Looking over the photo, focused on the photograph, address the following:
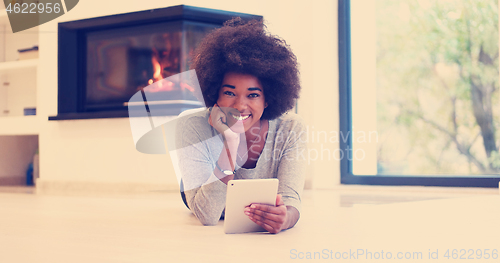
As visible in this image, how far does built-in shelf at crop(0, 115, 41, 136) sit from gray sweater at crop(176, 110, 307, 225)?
100 inches

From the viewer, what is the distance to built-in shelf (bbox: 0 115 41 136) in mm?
3674

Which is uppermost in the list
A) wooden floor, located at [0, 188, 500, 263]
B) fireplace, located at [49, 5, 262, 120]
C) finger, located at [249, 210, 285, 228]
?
fireplace, located at [49, 5, 262, 120]

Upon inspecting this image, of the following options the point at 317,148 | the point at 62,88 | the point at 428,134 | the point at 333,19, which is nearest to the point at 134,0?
the point at 62,88

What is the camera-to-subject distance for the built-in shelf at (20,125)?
3674 millimetres

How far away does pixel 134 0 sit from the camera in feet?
11.0

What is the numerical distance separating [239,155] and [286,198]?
22 centimetres

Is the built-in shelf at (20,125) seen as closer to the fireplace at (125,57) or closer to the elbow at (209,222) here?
the fireplace at (125,57)

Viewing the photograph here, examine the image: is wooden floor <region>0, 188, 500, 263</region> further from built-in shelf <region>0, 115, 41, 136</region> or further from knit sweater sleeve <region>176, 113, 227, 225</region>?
built-in shelf <region>0, 115, 41, 136</region>

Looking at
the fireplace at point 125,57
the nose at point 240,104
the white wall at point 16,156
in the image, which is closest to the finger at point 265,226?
the nose at point 240,104

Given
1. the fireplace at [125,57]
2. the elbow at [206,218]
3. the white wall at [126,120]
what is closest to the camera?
the elbow at [206,218]

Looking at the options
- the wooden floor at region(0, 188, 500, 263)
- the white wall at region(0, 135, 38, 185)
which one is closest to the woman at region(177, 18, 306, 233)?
the wooden floor at region(0, 188, 500, 263)

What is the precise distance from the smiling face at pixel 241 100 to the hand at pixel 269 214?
0.85 feet

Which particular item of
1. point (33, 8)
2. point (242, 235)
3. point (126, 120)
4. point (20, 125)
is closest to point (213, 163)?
point (242, 235)

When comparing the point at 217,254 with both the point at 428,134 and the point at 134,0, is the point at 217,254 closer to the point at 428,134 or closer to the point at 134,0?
the point at 134,0
